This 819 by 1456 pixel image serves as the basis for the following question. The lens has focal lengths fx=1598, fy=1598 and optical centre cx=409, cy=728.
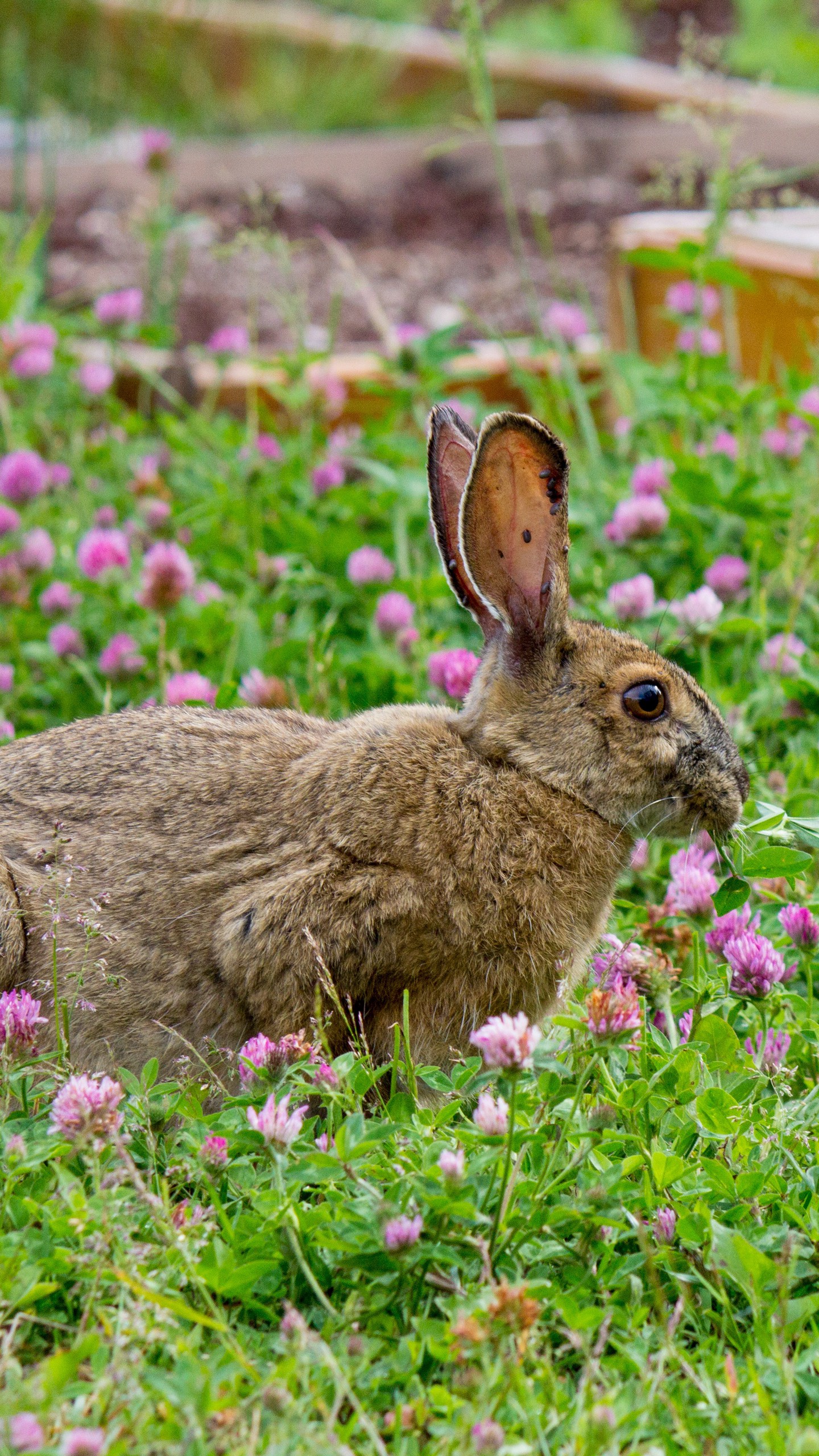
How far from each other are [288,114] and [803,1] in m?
5.33

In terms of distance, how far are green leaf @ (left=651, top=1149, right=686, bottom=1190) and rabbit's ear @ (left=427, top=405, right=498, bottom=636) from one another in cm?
139

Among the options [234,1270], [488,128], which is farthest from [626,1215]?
[488,128]

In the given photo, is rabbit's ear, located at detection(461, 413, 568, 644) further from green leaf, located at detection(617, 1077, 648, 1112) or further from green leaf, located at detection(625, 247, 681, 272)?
green leaf, located at detection(625, 247, 681, 272)

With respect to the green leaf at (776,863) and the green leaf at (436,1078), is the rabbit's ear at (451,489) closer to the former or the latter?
the green leaf at (776,863)

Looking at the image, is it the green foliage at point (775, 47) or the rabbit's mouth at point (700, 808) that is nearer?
the rabbit's mouth at point (700, 808)

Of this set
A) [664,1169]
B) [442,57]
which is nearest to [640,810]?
[664,1169]

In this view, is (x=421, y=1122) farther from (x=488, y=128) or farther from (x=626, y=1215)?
(x=488, y=128)

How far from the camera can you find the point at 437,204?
35.9ft

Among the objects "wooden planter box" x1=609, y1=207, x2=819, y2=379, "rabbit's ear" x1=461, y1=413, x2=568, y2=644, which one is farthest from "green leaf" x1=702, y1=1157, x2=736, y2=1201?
"wooden planter box" x1=609, y1=207, x2=819, y2=379

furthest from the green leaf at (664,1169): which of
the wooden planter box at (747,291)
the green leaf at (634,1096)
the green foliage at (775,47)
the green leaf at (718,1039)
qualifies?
the green foliage at (775,47)

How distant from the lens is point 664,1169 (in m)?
2.75

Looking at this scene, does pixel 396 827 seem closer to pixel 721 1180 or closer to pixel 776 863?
pixel 776 863

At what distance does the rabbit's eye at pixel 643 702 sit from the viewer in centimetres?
358

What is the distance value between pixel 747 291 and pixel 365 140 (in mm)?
5746
